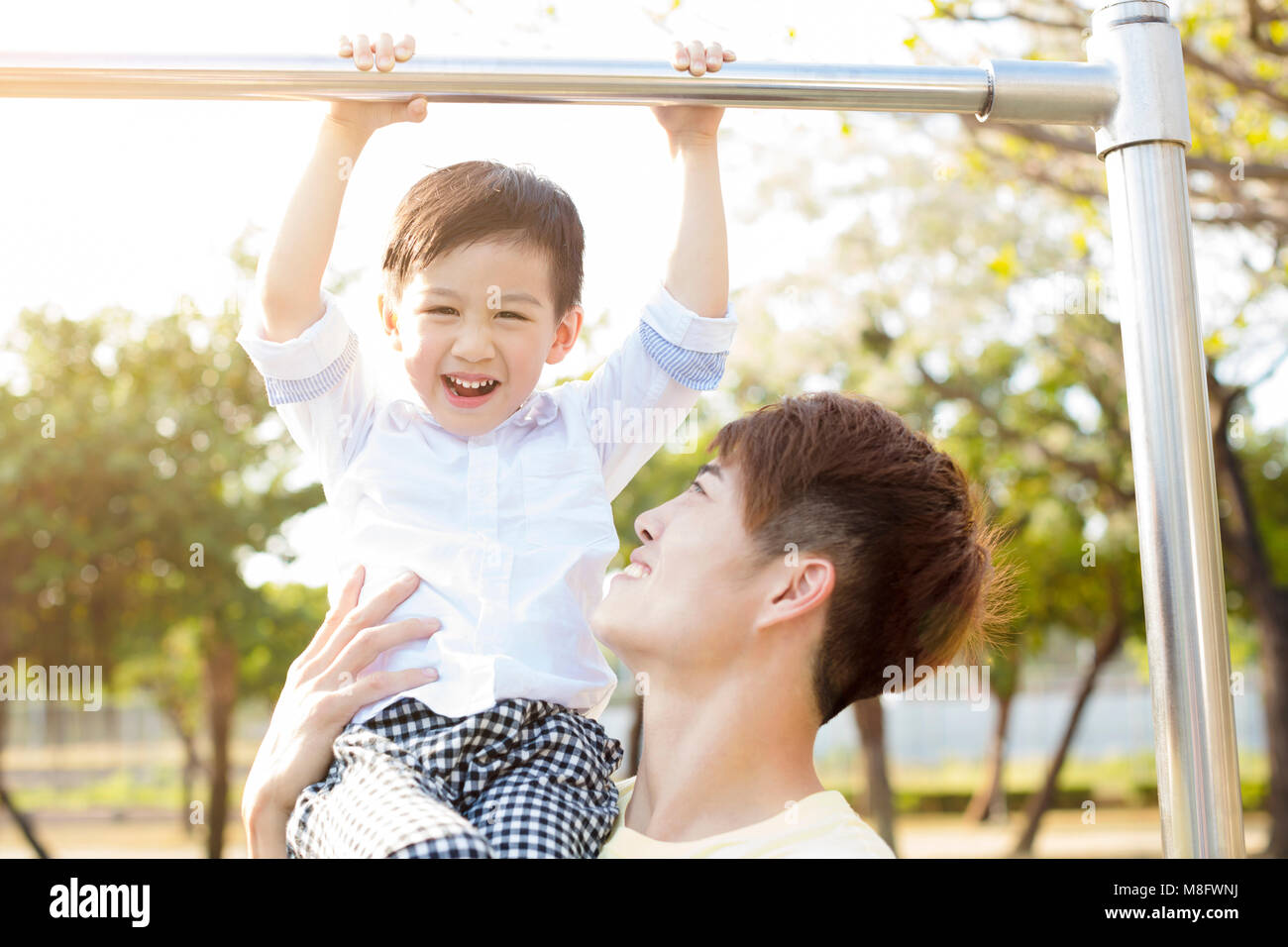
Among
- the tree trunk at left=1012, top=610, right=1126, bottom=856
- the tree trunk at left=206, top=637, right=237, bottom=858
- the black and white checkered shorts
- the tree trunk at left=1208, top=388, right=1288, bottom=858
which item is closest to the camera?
the black and white checkered shorts

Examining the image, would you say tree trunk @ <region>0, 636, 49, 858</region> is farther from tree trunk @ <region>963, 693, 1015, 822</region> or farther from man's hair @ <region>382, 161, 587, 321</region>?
tree trunk @ <region>963, 693, 1015, 822</region>

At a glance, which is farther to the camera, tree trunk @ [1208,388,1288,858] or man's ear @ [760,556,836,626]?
tree trunk @ [1208,388,1288,858]

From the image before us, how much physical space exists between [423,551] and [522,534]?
0.51 ft

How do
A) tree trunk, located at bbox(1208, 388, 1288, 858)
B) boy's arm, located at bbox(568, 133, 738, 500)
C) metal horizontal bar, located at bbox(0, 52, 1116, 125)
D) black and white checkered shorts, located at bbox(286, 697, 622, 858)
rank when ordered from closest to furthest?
metal horizontal bar, located at bbox(0, 52, 1116, 125) < black and white checkered shorts, located at bbox(286, 697, 622, 858) < boy's arm, located at bbox(568, 133, 738, 500) < tree trunk, located at bbox(1208, 388, 1288, 858)

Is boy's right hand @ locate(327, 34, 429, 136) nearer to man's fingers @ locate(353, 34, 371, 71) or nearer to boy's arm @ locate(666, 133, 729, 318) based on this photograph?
man's fingers @ locate(353, 34, 371, 71)

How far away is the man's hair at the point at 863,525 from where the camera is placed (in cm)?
180

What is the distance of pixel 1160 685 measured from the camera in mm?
1551

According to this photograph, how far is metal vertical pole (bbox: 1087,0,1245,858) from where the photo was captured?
1.52 metres

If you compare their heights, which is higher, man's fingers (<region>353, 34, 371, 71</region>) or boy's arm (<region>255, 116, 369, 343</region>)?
man's fingers (<region>353, 34, 371, 71</region>)

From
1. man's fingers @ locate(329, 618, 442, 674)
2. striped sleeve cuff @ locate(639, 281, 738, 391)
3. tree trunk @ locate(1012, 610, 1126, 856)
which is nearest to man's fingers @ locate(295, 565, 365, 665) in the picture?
man's fingers @ locate(329, 618, 442, 674)

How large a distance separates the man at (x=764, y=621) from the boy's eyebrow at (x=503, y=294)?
1.31ft

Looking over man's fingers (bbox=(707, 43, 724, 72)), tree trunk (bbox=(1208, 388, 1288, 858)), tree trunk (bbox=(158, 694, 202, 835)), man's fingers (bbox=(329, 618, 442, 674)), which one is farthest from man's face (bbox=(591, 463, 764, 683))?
tree trunk (bbox=(158, 694, 202, 835))

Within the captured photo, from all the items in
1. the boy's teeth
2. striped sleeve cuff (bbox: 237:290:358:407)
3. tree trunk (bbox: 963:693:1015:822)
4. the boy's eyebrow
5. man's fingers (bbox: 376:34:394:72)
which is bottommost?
tree trunk (bbox: 963:693:1015:822)
